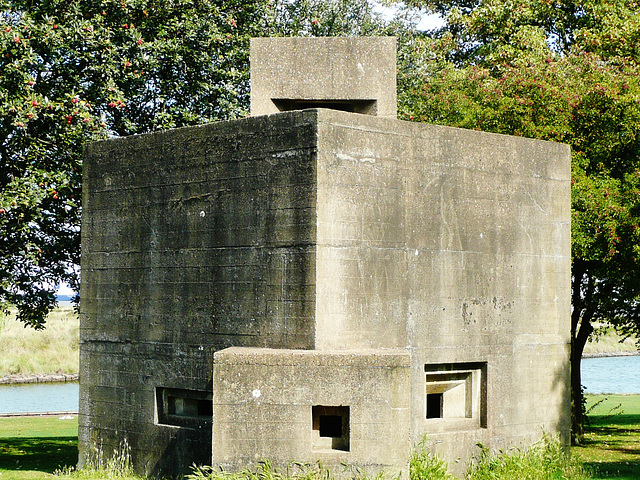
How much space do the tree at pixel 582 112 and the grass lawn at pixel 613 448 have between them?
31.2 inches

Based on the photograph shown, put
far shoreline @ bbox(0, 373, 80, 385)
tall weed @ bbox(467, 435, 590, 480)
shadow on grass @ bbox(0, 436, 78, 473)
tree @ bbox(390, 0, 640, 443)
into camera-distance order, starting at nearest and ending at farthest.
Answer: tall weed @ bbox(467, 435, 590, 480) → shadow on grass @ bbox(0, 436, 78, 473) → tree @ bbox(390, 0, 640, 443) → far shoreline @ bbox(0, 373, 80, 385)

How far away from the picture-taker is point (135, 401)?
372 inches

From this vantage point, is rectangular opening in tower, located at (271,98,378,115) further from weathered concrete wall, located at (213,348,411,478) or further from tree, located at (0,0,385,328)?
tree, located at (0,0,385,328)

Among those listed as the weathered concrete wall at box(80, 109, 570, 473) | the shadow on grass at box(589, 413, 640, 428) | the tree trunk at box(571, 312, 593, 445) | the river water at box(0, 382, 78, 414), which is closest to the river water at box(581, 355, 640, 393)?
the shadow on grass at box(589, 413, 640, 428)

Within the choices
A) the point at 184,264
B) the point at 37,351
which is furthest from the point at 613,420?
the point at 37,351

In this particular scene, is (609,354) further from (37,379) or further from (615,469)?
(615,469)

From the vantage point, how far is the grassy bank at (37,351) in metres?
41.5

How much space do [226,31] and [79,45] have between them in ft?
9.79

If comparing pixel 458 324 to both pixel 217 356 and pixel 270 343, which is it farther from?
pixel 217 356

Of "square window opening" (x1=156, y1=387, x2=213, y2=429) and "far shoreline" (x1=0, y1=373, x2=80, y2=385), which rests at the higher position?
"square window opening" (x1=156, y1=387, x2=213, y2=429)

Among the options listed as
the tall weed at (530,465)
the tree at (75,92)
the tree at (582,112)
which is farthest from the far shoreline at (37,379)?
the tall weed at (530,465)

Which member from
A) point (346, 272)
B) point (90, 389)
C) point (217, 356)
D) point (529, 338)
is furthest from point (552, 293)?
point (90, 389)

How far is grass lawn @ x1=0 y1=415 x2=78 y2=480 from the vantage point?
11.6m

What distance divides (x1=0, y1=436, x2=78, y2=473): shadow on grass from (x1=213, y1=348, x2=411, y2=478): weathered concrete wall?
4749mm
